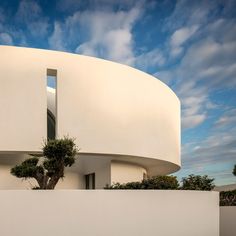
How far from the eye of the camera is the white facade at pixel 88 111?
1647cm

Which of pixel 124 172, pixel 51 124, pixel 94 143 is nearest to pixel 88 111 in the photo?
pixel 94 143

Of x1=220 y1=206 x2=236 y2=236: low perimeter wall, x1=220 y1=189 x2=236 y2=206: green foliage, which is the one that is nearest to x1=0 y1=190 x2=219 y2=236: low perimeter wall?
x1=220 y1=206 x2=236 y2=236: low perimeter wall

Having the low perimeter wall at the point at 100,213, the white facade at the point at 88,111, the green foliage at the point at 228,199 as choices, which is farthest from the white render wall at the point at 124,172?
the low perimeter wall at the point at 100,213

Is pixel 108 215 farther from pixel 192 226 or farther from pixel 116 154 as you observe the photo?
pixel 116 154

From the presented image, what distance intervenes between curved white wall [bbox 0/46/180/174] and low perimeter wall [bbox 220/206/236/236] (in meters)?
4.28

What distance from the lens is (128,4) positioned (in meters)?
17.3

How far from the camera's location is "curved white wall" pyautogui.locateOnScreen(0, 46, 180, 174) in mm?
16438

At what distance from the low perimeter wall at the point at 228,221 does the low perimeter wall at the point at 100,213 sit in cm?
472

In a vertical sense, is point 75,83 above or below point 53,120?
above

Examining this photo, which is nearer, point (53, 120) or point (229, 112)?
point (53, 120)

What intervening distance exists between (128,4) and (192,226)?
9864 mm

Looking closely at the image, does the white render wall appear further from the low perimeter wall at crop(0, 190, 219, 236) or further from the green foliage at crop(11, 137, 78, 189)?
the green foliage at crop(11, 137, 78, 189)

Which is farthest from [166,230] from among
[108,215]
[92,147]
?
[92,147]

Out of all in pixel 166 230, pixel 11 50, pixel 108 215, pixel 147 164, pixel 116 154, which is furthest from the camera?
pixel 147 164
